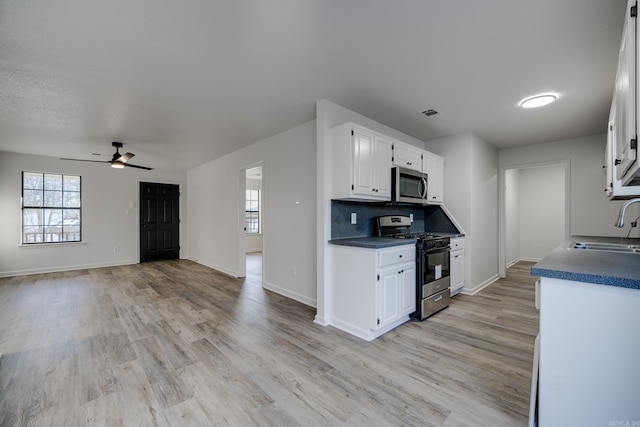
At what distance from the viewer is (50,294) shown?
163 inches

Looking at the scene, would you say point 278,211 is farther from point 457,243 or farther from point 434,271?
point 457,243

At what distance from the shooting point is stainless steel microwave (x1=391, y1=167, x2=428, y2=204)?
3.31 m

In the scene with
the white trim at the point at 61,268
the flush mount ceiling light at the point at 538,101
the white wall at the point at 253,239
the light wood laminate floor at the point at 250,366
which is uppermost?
the flush mount ceiling light at the point at 538,101

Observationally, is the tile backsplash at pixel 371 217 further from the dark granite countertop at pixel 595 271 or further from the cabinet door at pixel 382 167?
the dark granite countertop at pixel 595 271

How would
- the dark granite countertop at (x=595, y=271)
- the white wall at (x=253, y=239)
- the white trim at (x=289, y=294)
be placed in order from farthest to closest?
the white wall at (x=253, y=239), the white trim at (x=289, y=294), the dark granite countertop at (x=595, y=271)

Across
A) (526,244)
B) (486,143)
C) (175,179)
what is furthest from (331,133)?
(526,244)

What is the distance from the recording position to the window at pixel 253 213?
9102 millimetres

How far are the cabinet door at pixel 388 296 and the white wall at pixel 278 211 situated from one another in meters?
1.12

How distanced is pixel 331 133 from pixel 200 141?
2.72 m

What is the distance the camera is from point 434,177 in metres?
4.15

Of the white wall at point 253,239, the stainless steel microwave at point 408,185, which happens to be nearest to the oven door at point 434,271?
the stainless steel microwave at point 408,185

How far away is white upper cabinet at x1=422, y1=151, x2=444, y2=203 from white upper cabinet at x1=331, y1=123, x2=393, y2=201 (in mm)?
1095

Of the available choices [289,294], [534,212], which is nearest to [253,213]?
[289,294]

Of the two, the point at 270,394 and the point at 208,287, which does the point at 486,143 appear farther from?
the point at 208,287
